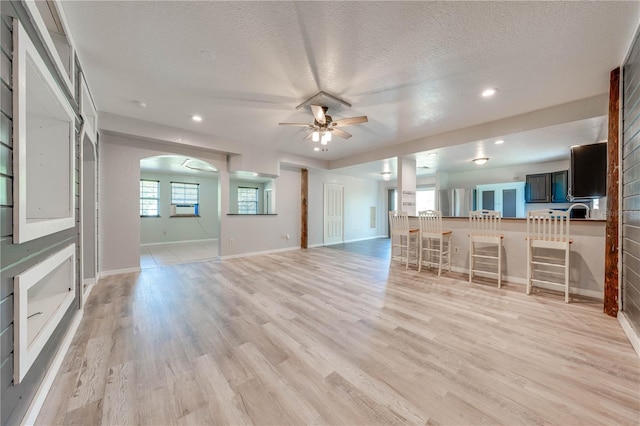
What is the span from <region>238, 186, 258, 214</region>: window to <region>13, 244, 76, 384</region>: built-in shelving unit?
702cm

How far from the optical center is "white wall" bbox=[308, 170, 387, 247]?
23.0 feet

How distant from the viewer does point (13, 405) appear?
103 cm

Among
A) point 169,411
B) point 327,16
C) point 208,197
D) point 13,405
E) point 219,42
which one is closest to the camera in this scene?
point 13,405

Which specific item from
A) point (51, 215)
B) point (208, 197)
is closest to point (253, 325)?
point (51, 215)

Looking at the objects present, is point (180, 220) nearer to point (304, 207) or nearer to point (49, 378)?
point (304, 207)

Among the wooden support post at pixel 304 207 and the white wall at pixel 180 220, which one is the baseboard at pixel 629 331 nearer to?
the wooden support post at pixel 304 207

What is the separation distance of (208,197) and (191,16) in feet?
24.0

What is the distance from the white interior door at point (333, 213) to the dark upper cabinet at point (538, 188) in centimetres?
480

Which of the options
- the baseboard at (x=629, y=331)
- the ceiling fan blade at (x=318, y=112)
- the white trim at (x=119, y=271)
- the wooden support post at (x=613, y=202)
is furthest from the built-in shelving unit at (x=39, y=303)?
the wooden support post at (x=613, y=202)

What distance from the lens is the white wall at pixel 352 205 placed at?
7004mm

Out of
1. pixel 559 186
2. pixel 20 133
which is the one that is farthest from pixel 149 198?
pixel 559 186

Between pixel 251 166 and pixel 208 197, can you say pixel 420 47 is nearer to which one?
pixel 251 166

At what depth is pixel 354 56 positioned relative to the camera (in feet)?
7.13

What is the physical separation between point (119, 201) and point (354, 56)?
4.32m
